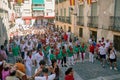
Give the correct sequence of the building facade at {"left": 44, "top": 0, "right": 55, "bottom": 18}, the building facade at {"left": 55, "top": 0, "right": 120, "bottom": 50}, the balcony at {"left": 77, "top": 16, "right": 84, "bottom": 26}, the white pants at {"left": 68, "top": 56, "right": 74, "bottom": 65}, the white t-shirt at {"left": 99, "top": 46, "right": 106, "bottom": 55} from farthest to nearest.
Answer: the building facade at {"left": 44, "top": 0, "right": 55, "bottom": 18} → the balcony at {"left": 77, "top": 16, "right": 84, "bottom": 26} → the building facade at {"left": 55, "top": 0, "right": 120, "bottom": 50} → the white pants at {"left": 68, "top": 56, "right": 74, "bottom": 65} → the white t-shirt at {"left": 99, "top": 46, "right": 106, "bottom": 55}

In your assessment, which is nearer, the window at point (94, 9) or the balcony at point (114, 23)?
the balcony at point (114, 23)

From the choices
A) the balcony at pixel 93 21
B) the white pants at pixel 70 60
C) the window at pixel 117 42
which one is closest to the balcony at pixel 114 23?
the window at pixel 117 42

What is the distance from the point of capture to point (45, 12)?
66500 mm

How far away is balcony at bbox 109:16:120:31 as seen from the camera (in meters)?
16.3

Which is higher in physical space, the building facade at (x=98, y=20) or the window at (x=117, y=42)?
the building facade at (x=98, y=20)

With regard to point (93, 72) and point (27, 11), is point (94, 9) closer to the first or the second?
point (93, 72)

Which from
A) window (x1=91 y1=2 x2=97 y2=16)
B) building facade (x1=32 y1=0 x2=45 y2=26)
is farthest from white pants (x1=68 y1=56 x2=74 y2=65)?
building facade (x1=32 y1=0 x2=45 y2=26)

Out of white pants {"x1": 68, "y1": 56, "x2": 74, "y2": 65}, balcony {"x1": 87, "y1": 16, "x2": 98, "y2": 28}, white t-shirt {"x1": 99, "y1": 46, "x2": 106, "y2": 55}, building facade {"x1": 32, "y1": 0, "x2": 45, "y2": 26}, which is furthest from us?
building facade {"x1": 32, "y1": 0, "x2": 45, "y2": 26}

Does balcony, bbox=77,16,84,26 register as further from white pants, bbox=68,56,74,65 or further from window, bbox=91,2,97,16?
white pants, bbox=68,56,74,65

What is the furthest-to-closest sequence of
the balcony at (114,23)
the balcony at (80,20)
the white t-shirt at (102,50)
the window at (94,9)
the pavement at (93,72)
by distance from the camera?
the balcony at (80,20) → the window at (94,9) → the balcony at (114,23) → the white t-shirt at (102,50) → the pavement at (93,72)

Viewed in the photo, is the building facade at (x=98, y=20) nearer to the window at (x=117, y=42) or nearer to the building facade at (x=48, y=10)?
the window at (x=117, y=42)

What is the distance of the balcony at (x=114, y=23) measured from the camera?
16.3 m

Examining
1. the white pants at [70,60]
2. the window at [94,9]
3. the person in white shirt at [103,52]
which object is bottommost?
the white pants at [70,60]

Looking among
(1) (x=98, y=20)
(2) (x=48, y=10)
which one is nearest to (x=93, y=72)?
(1) (x=98, y=20)
